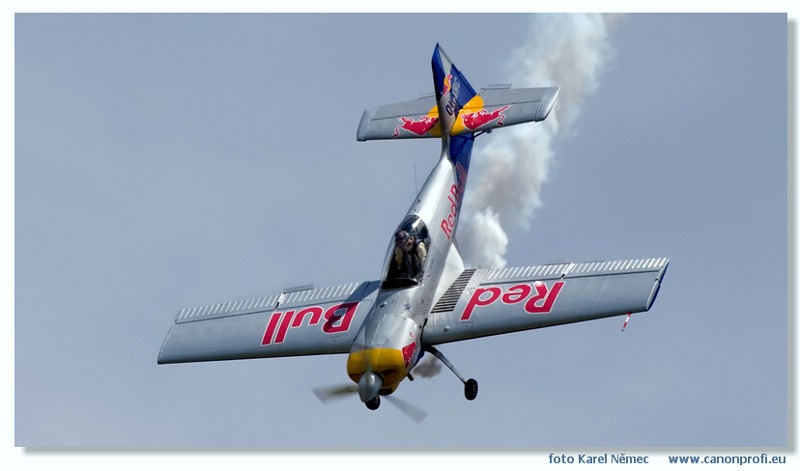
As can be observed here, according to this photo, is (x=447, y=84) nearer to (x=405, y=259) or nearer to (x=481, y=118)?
(x=481, y=118)

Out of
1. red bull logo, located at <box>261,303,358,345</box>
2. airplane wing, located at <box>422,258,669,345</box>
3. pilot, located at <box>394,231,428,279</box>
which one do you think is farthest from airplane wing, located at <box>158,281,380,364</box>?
airplane wing, located at <box>422,258,669,345</box>

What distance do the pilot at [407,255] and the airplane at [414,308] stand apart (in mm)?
20

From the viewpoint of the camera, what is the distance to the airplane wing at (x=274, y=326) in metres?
32.8

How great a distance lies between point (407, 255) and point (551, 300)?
9.73 feet

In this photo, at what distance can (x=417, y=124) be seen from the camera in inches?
1501

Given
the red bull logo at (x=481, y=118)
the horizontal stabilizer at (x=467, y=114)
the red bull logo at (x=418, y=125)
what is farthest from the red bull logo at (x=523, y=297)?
the red bull logo at (x=418, y=125)

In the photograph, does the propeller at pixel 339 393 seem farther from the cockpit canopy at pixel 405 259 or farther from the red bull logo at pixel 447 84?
the red bull logo at pixel 447 84

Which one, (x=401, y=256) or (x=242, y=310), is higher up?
(x=401, y=256)

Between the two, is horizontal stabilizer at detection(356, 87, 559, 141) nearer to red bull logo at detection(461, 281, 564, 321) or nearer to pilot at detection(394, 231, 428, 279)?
pilot at detection(394, 231, 428, 279)

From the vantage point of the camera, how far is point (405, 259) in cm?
3256

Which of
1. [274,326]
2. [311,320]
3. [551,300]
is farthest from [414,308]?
[274,326]

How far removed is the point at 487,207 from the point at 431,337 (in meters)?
6.98

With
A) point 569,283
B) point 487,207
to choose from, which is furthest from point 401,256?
point 487,207

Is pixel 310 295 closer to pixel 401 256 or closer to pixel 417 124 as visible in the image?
pixel 401 256
